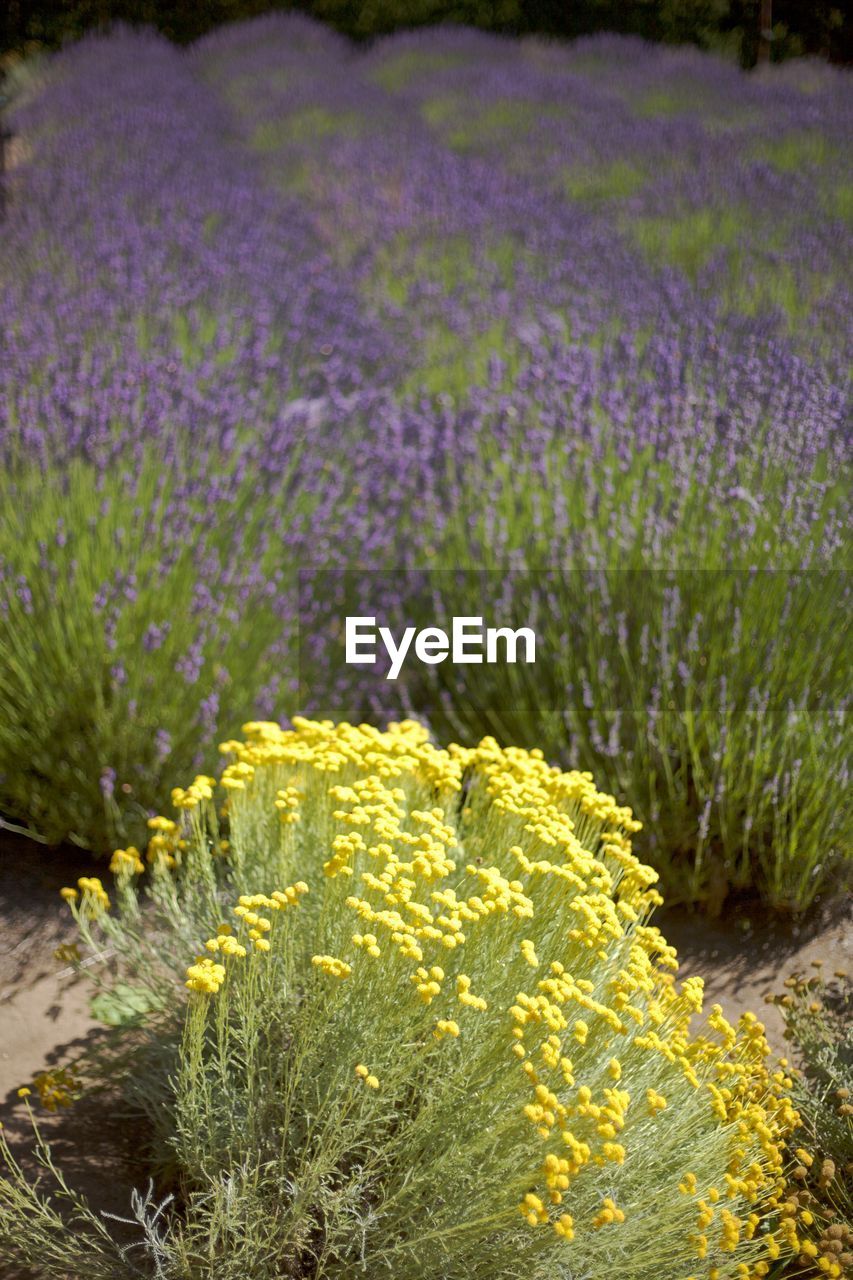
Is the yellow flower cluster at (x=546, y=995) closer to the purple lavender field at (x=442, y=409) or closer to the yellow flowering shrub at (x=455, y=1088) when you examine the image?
the yellow flowering shrub at (x=455, y=1088)

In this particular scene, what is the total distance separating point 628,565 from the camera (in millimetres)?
2631

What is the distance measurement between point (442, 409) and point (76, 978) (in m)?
2.03

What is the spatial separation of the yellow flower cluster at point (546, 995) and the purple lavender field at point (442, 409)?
656 mm

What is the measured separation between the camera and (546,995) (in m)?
1.47

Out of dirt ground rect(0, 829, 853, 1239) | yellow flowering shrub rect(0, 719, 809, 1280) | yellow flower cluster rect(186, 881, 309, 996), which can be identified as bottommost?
dirt ground rect(0, 829, 853, 1239)

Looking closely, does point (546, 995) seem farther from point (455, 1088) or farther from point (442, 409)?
point (442, 409)

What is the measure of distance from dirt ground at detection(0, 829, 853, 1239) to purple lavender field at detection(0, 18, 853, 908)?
0.09m

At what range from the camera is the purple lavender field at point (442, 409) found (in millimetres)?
2367

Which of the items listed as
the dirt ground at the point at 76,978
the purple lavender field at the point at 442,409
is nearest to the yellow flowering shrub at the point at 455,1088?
the dirt ground at the point at 76,978

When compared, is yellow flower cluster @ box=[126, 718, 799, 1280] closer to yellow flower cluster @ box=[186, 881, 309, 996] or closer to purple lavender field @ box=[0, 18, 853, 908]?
yellow flower cluster @ box=[186, 881, 309, 996]

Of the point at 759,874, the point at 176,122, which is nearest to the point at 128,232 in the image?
the point at 176,122

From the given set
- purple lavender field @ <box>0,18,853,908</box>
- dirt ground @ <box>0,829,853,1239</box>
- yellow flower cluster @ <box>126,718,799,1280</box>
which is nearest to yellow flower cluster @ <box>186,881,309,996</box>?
yellow flower cluster @ <box>126,718,799,1280</box>

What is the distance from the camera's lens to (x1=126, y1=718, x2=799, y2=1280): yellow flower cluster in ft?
4.24

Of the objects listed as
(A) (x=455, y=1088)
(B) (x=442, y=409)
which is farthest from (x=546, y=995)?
(B) (x=442, y=409)
